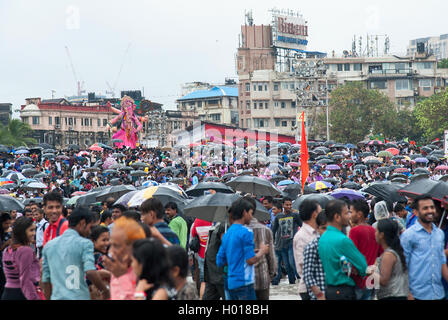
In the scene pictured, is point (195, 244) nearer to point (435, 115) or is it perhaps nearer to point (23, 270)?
point (23, 270)

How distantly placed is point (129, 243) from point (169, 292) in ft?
2.24

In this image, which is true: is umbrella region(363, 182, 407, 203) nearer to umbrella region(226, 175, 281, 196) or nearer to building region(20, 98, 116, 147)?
umbrella region(226, 175, 281, 196)

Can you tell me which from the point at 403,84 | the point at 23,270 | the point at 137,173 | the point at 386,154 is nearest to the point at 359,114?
the point at 403,84

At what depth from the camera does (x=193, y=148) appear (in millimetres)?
48594

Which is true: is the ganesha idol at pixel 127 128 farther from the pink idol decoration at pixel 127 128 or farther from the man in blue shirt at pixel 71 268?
the man in blue shirt at pixel 71 268

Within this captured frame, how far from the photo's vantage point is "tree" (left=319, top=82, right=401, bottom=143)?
214 ft

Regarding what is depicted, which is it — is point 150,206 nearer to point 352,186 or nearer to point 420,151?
point 352,186

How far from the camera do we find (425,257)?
6.91 meters

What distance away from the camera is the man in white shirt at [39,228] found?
11.1 metres

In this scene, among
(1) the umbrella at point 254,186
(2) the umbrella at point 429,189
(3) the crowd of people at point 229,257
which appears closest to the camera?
(3) the crowd of people at point 229,257

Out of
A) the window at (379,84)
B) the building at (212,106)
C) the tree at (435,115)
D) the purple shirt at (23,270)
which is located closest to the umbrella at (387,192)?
the purple shirt at (23,270)

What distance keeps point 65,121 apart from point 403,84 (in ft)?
128

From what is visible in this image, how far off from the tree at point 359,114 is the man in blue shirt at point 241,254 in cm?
5867

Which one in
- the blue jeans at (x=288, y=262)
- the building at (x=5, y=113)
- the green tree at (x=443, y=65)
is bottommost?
the blue jeans at (x=288, y=262)
